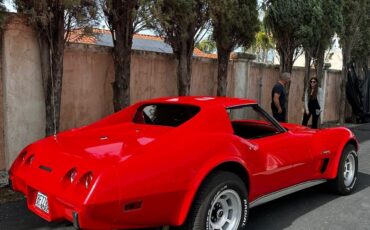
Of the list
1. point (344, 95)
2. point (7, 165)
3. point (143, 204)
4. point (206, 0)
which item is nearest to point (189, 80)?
point (206, 0)

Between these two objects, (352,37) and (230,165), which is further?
(352,37)

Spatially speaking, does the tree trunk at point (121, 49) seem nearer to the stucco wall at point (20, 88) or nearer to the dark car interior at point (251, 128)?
the stucco wall at point (20, 88)

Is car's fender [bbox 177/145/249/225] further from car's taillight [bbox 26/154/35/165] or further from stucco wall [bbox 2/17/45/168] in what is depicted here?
stucco wall [bbox 2/17/45/168]

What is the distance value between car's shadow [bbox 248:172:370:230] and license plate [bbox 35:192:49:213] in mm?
2134

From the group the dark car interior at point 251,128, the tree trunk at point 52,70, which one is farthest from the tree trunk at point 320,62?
the tree trunk at point 52,70

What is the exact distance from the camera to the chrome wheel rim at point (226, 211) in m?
3.64

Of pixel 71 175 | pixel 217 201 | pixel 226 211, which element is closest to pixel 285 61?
pixel 226 211

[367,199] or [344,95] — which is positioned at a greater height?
[344,95]

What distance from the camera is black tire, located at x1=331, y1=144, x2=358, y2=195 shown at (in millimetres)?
5320

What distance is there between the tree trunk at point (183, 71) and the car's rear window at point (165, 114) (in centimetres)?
302

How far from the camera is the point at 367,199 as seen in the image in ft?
17.6

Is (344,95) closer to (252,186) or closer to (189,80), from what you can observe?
(189,80)

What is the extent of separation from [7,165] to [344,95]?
438 inches

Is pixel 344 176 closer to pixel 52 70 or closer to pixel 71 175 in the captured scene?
pixel 71 175
